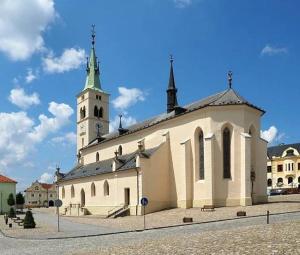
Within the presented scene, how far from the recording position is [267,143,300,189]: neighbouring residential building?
8744 centimetres

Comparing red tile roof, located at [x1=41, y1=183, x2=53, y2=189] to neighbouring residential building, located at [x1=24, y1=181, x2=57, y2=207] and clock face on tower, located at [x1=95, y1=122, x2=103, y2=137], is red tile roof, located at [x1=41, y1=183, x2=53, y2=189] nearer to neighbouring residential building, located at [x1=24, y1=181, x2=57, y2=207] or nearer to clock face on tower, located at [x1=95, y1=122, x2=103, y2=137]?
neighbouring residential building, located at [x1=24, y1=181, x2=57, y2=207]

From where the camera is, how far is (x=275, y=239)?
14773mm

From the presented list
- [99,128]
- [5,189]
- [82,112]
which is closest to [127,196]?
[99,128]

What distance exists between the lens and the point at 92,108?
74.1 metres

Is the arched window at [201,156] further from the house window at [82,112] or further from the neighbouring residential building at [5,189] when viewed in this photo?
the neighbouring residential building at [5,189]

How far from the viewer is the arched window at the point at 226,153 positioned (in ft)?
133

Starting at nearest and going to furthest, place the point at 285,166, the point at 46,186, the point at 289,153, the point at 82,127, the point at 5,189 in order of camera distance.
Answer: the point at 82,127
the point at 5,189
the point at 285,166
the point at 289,153
the point at 46,186

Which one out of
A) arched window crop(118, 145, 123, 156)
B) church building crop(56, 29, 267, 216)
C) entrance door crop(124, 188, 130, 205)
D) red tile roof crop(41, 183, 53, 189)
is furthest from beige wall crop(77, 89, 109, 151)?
red tile roof crop(41, 183, 53, 189)

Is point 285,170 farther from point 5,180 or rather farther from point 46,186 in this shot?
point 46,186

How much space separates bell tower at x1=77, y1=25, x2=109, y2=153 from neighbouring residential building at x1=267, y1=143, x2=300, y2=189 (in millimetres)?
40402

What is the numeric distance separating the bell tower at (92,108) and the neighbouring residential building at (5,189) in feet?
53.0

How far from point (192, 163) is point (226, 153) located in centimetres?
391

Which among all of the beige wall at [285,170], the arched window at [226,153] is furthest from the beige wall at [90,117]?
the beige wall at [285,170]

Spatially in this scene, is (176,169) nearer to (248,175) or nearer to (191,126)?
(191,126)
